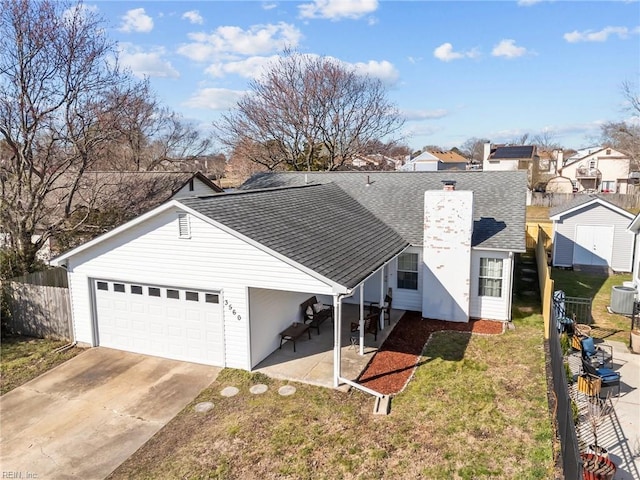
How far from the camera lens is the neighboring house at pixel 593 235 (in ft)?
71.3

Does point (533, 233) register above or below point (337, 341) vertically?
below

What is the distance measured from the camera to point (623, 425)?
9031mm

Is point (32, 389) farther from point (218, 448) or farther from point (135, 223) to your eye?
point (218, 448)

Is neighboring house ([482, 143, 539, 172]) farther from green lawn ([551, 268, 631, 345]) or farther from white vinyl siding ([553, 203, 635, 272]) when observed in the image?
green lawn ([551, 268, 631, 345])

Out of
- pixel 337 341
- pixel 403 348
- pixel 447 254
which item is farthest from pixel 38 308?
pixel 447 254

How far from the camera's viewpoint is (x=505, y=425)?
28.3 ft

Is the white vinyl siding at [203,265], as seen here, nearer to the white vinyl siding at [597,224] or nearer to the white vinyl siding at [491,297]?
the white vinyl siding at [491,297]

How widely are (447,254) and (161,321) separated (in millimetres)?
9405

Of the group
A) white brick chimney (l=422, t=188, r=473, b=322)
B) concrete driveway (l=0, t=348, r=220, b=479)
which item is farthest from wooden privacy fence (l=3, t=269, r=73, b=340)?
white brick chimney (l=422, t=188, r=473, b=322)

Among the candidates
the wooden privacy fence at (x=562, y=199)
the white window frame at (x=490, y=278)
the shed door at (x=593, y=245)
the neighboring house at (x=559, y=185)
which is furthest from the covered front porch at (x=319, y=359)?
the neighboring house at (x=559, y=185)

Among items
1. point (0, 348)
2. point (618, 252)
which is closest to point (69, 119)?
point (0, 348)

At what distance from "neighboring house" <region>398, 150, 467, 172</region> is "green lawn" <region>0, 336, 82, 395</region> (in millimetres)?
60283

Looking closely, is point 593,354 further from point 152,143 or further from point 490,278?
point 152,143

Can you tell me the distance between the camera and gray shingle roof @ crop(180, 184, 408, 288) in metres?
10.6
